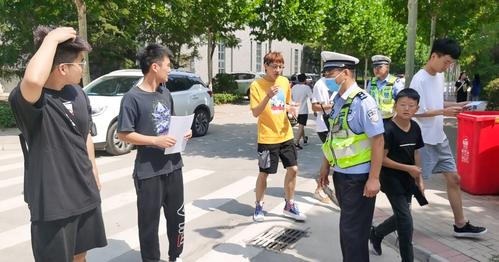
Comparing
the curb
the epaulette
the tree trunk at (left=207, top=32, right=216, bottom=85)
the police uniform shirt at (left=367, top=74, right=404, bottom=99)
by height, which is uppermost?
the tree trunk at (left=207, top=32, right=216, bottom=85)

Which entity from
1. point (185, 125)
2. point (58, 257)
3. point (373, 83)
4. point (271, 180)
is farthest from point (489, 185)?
point (58, 257)

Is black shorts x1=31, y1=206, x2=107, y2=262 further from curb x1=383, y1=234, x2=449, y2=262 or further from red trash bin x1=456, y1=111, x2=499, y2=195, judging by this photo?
red trash bin x1=456, y1=111, x2=499, y2=195

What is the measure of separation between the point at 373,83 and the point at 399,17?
775cm

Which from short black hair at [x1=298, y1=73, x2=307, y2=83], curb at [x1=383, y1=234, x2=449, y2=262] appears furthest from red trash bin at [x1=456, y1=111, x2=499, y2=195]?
short black hair at [x1=298, y1=73, x2=307, y2=83]

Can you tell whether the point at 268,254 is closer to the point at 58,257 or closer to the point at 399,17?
the point at 58,257

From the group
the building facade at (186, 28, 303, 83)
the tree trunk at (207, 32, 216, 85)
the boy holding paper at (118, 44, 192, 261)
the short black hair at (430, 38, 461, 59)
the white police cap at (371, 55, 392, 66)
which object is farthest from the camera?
the building facade at (186, 28, 303, 83)

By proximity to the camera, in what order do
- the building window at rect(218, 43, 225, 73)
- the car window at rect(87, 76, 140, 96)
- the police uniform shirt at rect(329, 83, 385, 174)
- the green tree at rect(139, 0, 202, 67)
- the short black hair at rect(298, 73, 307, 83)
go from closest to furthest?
the police uniform shirt at rect(329, 83, 385, 174), the car window at rect(87, 76, 140, 96), the short black hair at rect(298, 73, 307, 83), the green tree at rect(139, 0, 202, 67), the building window at rect(218, 43, 225, 73)

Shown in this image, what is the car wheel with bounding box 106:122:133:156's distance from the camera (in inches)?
372

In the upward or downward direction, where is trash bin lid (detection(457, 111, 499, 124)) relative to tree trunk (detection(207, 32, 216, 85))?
downward

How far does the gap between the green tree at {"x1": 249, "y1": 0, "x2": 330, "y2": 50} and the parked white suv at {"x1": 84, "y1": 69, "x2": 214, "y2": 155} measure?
1098 centimetres

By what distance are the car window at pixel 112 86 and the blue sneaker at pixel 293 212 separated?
5.79 metres

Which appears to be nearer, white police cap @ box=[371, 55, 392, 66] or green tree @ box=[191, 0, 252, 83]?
white police cap @ box=[371, 55, 392, 66]

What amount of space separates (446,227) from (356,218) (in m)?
2.25

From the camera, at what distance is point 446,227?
5.16 metres
